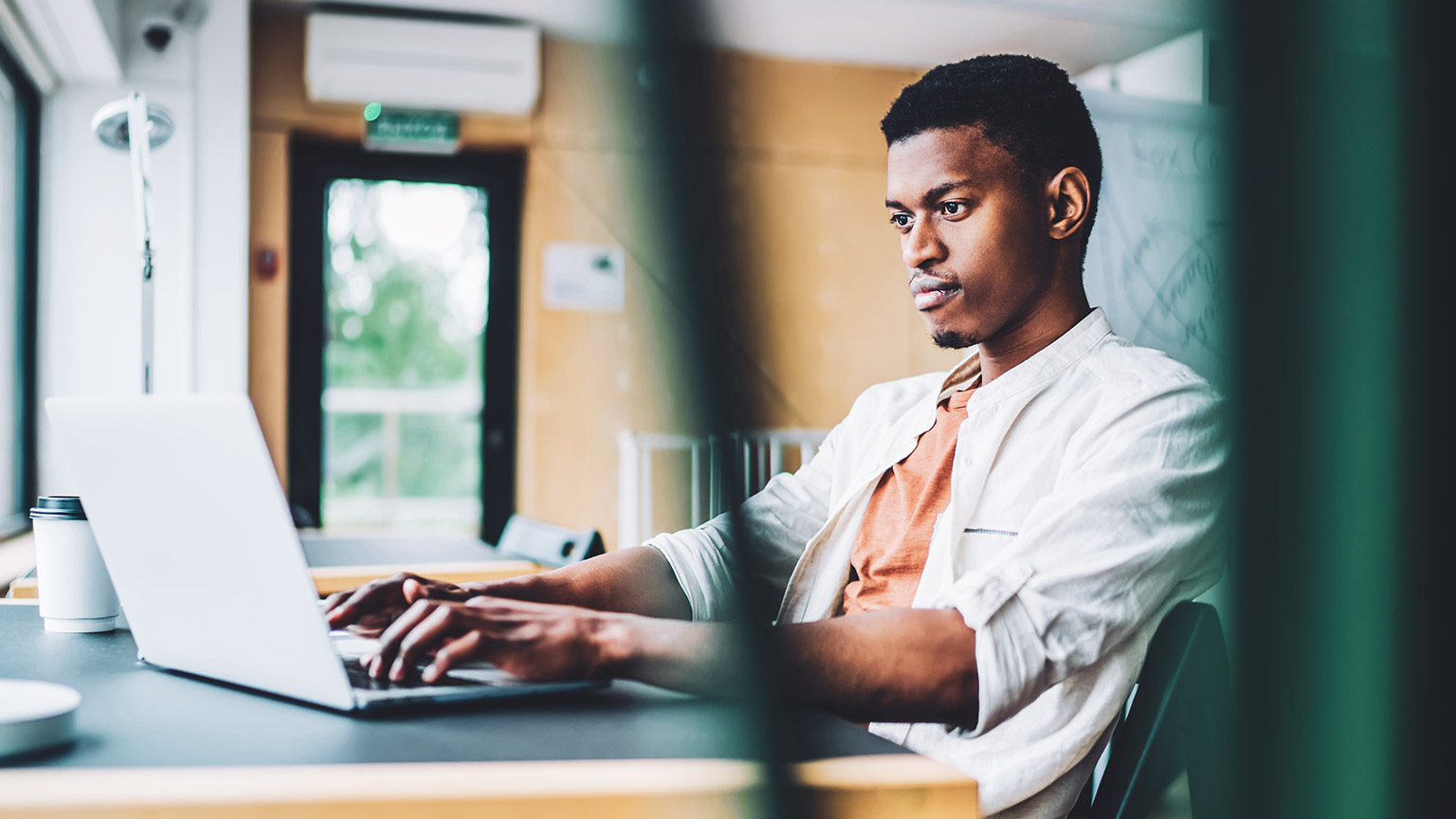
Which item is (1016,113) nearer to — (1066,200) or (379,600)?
(1066,200)

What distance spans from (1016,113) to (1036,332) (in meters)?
0.22

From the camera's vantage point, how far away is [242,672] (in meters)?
0.76

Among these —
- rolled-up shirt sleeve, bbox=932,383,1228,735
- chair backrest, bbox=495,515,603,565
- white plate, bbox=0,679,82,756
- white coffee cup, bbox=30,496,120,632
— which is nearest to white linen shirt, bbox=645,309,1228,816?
rolled-up shirt sleeve, bbox=932,383,1228,735

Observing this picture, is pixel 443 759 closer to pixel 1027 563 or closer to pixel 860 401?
pixel 1027 563

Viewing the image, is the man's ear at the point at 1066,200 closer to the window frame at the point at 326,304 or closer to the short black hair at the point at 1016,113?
the short black hair at the point at 1016,113

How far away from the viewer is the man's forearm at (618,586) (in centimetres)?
105

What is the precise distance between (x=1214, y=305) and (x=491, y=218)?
421 centimetres

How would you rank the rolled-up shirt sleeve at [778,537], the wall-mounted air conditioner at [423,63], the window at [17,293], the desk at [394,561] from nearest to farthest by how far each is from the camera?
the rolled-up shirt sleeve at [778,537], the desk at [394,561], the window at [17,293], the wall-mounted air conditioner at [423,63]

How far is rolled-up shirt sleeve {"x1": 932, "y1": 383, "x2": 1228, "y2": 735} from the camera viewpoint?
81 cm

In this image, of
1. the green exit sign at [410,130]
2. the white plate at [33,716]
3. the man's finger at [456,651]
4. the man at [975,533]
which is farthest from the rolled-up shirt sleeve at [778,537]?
the green exit sign at [410,130]

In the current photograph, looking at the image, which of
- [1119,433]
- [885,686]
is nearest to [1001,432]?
[1119,433]

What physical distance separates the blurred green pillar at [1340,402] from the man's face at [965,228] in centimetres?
84

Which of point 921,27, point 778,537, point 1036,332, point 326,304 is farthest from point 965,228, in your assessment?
point 326,304

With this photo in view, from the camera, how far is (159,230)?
3574mm
